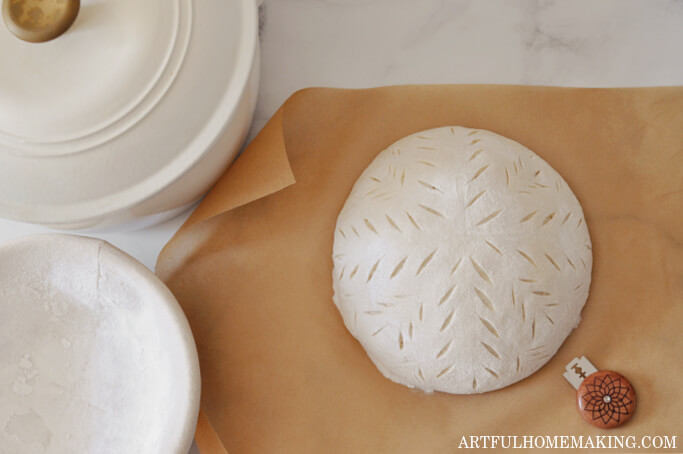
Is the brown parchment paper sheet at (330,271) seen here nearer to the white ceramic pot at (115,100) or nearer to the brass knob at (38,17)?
the white ceramic pot at (115,100)

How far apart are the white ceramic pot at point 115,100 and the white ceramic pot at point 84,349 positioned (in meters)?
0.12

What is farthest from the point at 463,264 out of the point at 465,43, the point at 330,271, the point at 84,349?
the point at 84,349

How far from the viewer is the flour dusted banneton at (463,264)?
779 mm

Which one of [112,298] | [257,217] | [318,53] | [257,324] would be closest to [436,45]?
[318,53]

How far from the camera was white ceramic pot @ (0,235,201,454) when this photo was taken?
2.59ft

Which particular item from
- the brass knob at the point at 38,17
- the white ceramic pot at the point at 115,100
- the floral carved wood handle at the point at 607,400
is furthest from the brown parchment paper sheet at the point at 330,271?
the brass knob at the point at 38,17

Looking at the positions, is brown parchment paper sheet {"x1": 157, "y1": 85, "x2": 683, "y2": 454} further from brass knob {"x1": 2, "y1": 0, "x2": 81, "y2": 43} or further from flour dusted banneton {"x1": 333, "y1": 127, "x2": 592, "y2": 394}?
brass knob {"x1": 2, "y1": 0, "x2": 81, "y2": 43}

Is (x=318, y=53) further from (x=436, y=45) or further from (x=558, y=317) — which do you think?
(x=558, y=317)

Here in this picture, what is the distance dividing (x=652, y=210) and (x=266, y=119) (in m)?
0.68

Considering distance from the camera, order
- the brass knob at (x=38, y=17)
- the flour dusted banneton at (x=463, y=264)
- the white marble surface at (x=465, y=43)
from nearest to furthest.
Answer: the brass knob at (x=38, y=17), the flour dusted banneton at (x=463, y=264), the white marble surface at (x=465, y=43)

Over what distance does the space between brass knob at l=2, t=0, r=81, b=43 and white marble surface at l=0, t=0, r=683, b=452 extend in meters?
0.42

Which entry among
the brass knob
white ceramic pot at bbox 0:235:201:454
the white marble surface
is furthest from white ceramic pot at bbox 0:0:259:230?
the white marble surface

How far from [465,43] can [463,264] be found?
44cm

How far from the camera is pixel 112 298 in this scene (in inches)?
32.3
